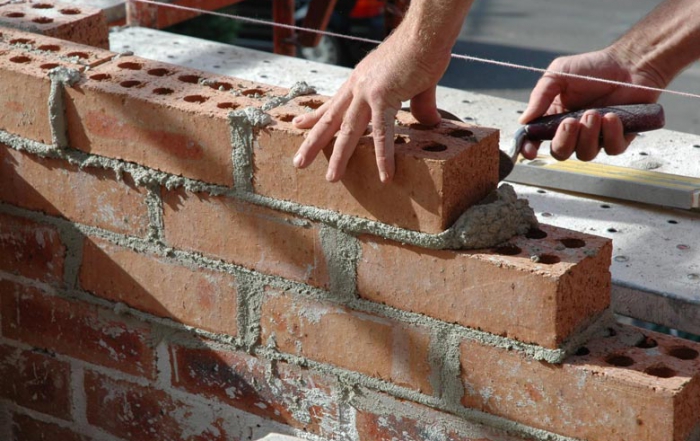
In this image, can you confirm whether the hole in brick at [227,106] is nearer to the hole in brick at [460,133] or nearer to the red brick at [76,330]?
the hole in brick at [460,133]

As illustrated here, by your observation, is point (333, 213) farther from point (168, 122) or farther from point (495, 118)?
point (495, 118)

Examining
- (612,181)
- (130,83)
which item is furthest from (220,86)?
(612,181)

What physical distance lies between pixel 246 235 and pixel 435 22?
1.73 feet

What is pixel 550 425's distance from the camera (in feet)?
5.32

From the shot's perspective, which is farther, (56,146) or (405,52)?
(56,146)

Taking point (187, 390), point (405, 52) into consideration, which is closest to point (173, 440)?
point (187, 390)

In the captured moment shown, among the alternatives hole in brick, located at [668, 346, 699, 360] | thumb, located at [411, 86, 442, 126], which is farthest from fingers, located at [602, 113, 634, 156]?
hole in brick, located at [668, 346, 699, 360]

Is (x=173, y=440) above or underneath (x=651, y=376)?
underneath

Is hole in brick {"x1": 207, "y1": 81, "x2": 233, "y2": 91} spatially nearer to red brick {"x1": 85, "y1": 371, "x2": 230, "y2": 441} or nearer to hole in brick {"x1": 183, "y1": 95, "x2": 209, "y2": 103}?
hole in brick {"x1": 183, "y1": 95, "x2": 209, "y2": 103}

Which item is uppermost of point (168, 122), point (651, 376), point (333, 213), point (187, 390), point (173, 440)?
point (168, 122)

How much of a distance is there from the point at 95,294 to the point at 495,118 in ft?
4.24

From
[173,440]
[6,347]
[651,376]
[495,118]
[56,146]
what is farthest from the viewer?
[495,118]

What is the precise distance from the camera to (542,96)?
7.41 ft

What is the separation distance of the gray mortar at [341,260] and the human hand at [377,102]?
0.43 ft
